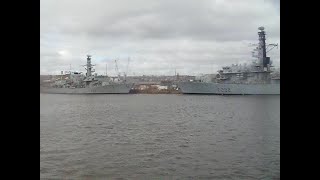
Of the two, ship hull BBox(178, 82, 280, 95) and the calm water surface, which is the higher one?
ship hull BBox(178, 82, 280, 95)

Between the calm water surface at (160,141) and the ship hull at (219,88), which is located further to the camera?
the ship hull at (219,88)

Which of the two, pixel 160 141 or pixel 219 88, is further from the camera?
pixel 219 88

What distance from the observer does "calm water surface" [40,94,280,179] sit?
5.90 metres

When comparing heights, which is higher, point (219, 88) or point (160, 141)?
point (219, 88)

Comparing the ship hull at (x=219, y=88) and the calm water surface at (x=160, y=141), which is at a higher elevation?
the ship hull at (x=219, y=88)

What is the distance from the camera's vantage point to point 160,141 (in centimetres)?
902

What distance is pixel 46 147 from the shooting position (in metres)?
7.54

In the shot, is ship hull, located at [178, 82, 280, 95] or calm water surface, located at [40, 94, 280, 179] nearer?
calm water surface, located at [40, 94, 280, 179]

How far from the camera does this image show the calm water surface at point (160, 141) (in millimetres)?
5898
